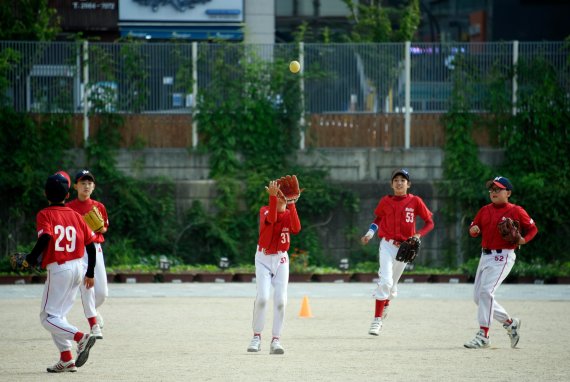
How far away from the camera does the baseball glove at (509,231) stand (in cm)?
1262

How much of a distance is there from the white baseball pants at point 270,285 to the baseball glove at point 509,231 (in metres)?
2.53

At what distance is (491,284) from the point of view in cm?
1271

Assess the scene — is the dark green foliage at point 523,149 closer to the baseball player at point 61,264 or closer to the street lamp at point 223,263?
the street lamp at point 223,263

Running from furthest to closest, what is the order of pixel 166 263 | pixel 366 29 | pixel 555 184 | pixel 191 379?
1. pixel 366 29
2. pixel 555 184
3. pixel 166 263
4. pixel 191 379

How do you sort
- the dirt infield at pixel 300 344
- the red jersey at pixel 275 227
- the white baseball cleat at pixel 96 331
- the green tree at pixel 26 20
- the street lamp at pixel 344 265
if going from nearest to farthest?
the dirt infield at pixel 300 344, the red jersey at pixel 275 227, the white baseball cleat at pixel 96 331, the street lamp at pixel 344 265, the green tree at pixel 26 20

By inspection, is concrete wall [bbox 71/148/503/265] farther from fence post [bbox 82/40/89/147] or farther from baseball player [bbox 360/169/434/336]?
baseball player [bbox 360/169/434/336]

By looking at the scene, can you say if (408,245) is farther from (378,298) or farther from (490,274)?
(490,274)

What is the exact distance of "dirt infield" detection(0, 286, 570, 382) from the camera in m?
10.4

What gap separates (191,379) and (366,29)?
2156 cm

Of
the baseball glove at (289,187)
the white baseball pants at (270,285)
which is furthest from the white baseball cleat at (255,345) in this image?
the baseball glove at (289,187)

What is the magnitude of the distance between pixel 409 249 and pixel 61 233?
17.2 feet

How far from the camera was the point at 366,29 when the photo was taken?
99.6 ft

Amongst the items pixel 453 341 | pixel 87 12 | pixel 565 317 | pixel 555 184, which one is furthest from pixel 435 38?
pixel 453 341

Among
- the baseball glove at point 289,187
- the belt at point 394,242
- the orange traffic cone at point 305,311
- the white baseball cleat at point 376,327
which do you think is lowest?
the orange traffic cone at point 305,311
